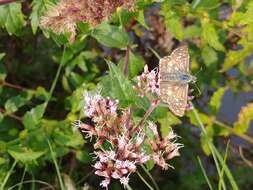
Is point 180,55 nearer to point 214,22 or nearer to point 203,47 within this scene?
point 214,22

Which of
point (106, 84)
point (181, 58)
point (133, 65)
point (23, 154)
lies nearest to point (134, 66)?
point (133, 65)

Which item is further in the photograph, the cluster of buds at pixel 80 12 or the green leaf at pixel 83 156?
the green leaf at pixel 83 156

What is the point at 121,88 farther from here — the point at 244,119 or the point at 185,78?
the point at 244,119

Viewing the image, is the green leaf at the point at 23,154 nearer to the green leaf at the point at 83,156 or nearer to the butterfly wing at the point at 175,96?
the green leaf at the point at 83,156

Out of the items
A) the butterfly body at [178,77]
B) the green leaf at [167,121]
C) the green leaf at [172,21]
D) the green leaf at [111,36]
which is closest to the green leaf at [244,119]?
the green leaf at [167,121]

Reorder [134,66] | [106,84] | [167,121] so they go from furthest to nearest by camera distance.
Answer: [167,121]
[134,66]
[106,84]

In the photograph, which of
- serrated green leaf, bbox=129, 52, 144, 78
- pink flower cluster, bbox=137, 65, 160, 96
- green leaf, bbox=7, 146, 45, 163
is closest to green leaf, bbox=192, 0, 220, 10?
serrated green leaf, bbox=129, 52, 144, 78

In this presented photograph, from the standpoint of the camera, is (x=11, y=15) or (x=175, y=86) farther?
(x=11, y=15)
